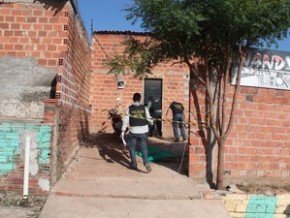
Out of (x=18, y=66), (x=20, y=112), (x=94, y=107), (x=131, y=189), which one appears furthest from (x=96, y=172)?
(x=94, y=107)

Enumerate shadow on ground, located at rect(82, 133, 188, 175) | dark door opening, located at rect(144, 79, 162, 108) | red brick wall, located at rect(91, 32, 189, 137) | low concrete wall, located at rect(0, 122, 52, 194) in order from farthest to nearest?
dark door opening, located at rect(144, 79, 162, 108), red brick wall, located at rect(91, 32, 189, 137), shadow on ground, located at rect(82, 133, 188, 175), low concrete wall, located at rect(0, 122, 52, 194)

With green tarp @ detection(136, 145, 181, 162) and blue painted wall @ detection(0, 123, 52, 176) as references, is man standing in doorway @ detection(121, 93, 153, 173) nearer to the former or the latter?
green tarp @ detection(136, 145, 181, 162)

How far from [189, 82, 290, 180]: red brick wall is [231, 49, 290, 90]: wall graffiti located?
0.43ft

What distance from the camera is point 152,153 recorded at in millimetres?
10164

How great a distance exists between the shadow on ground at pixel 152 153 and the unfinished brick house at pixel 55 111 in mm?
868

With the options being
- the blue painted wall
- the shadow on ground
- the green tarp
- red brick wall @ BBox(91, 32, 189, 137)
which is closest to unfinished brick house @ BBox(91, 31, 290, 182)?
the shadow on ground

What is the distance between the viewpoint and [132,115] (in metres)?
8.51

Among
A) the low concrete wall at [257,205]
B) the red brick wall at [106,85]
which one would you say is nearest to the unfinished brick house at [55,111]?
the low concrete wall at [257,205]

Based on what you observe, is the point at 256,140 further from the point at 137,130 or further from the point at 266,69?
the point at 137,130

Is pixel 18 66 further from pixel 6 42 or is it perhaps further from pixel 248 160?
pixel 248 160

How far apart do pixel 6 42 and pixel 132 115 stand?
266 cm

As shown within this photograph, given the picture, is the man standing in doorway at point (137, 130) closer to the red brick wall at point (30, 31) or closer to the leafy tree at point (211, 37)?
the leafy tree at point (211, 37)

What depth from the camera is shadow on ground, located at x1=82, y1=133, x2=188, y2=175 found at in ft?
29.5

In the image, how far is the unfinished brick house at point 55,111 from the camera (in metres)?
6.64
